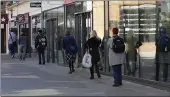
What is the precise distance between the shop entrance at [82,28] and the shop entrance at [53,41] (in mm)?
2237

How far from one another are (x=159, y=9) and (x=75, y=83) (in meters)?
3.55

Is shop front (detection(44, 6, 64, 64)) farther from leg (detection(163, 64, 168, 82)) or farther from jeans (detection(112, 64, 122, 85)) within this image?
leg (detection(163, 64, 168, 82))

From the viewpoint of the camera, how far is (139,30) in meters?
15.4

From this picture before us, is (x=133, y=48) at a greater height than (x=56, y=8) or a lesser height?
lesser

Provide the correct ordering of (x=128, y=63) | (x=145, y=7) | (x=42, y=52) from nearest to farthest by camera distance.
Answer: (x=145, y=7)
(x=128, y=63)
(x=42, y=52)

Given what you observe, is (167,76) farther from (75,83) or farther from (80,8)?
(80,8)

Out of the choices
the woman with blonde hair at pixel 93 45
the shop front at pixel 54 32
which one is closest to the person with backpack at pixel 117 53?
the woman with blonde hair at pixel 93 45

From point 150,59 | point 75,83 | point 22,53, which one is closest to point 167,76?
point 150,59

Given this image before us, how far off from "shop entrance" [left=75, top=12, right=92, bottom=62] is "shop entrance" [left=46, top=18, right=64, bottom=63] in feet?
7.34

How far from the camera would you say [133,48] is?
52.1 feet

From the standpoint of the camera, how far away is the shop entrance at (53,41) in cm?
2377

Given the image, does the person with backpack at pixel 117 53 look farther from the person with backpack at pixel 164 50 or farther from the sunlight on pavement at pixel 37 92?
the sunlight on pavement at pixel 37 92

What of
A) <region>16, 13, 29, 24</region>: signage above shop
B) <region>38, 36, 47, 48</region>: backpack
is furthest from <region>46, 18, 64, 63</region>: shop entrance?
<region>16, 13, 29, 24</region>: signage above shop

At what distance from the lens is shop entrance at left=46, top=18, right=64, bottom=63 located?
23.8 m
